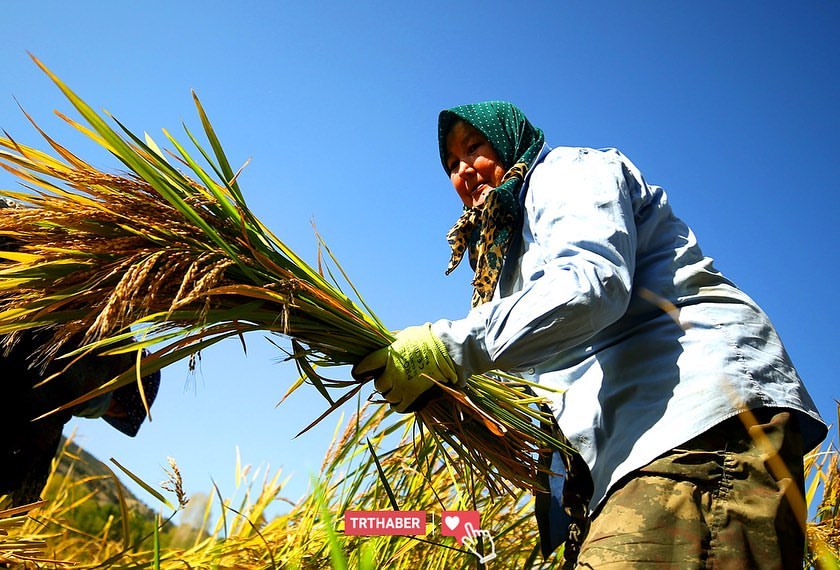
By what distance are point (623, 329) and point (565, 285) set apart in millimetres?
264

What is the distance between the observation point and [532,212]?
1.54 metres

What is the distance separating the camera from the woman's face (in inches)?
72.3

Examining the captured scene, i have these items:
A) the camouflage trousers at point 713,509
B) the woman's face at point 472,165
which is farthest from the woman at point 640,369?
the woman's face at point 472,165

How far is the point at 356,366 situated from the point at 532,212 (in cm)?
48

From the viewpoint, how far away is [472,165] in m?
1.87

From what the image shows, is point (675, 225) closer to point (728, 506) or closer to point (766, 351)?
point (766, 351)

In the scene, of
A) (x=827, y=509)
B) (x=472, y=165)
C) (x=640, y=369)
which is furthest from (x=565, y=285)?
(x=827, y=509)

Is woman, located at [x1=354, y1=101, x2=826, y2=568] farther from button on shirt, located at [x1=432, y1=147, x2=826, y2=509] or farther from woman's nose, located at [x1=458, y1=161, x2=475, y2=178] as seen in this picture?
woman's nose, located at [x1=458, y1=161, x2=475, y2=178]

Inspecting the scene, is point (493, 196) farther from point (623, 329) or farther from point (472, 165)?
point (623, 329)

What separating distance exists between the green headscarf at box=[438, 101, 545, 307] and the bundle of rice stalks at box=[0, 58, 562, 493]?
36cm

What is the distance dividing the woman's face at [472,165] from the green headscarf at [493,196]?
0.02 metres

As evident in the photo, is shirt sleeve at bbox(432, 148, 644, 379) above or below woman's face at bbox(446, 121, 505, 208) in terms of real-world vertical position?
below

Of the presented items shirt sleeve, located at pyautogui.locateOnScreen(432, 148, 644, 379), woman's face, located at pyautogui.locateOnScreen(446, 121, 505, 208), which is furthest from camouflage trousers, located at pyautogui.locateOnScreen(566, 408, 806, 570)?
woman's face, located at pyautogui.locateOnScreen(446, 121, 505, 208)

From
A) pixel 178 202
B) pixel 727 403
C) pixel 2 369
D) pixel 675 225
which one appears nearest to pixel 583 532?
pixel 727 403
